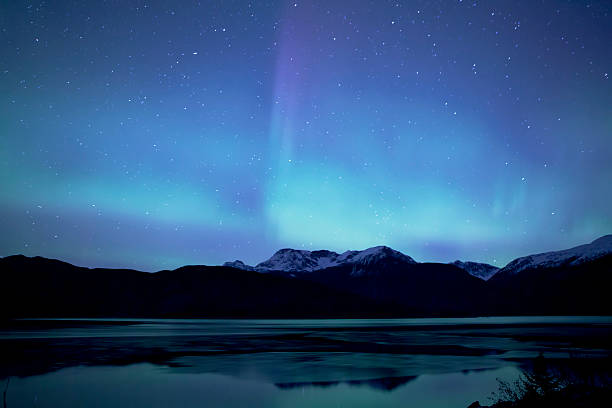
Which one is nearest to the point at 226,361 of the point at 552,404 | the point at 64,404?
the point at 64,404

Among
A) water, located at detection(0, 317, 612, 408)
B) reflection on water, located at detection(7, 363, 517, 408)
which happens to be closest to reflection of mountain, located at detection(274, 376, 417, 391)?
water, located at detection(0, 317, 612, 408)

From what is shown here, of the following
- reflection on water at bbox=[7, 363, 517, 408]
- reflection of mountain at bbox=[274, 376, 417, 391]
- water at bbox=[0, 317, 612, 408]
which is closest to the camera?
reflection on water at bbox=[7, 363, 517, 408]

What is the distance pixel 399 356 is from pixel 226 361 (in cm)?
1729

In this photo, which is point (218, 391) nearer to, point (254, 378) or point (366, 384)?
point (254, 378)

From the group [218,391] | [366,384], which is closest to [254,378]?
[218,391]

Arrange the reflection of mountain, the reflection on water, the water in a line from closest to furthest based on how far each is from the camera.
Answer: the reflection on water < the water < the reflection of mountain

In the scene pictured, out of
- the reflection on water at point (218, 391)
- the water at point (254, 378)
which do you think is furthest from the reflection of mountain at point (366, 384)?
the reflection on water at point (218, 391)

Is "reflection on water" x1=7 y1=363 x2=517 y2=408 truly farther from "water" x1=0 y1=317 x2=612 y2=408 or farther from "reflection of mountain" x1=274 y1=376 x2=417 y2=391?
"reflection of mountain" x1=274 y1=376 x2=417 y2=391

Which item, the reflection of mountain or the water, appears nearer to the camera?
the water

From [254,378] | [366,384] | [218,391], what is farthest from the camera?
[254,378]

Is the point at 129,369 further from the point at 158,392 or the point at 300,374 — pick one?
the point at 300,374

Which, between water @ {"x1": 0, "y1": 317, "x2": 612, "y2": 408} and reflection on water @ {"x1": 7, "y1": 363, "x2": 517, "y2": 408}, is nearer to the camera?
reflection on water @ {"x1": 7, "y1": 363, "x2": 517, "y2": 408}

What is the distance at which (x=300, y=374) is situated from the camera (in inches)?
1419

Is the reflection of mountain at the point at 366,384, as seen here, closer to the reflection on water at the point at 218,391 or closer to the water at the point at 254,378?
the water at the point at 254,378
